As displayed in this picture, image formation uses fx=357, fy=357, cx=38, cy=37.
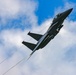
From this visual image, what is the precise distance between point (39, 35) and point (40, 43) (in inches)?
418

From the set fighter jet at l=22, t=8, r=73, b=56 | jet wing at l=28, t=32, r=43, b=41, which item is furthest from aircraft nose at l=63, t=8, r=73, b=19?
jet wing at l=28, t=32, r=43, b=41

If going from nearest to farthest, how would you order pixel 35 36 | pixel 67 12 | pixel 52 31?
pixel 67 12
pixel 52 31
pixel 35 36

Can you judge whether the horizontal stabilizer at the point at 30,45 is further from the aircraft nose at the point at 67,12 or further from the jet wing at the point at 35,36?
the aircraft nose at the point at 67,12

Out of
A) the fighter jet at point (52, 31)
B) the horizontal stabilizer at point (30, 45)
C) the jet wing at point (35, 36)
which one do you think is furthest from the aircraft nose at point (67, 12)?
the horizontal stabilizer at point (30, 45)

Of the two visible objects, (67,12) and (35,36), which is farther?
(35,36)

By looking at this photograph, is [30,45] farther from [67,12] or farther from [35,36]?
[67,12]

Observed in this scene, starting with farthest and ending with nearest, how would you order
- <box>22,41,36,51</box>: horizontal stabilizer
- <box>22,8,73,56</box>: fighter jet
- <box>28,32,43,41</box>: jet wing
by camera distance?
<box>28,32,43,41</box>: jet wing < <box>22,41,36,51</box>: horizontal stabilizer < <box>22,8,73,56</box>: fighter jet

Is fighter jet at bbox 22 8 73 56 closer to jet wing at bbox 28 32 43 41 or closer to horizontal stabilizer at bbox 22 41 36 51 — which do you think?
horizontal stabilizer at bbox 22 41 36 51

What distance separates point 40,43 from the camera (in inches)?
3789

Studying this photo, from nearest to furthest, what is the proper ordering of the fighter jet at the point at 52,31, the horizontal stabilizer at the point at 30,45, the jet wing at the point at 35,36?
the fighter jet at the point at 52,31
the horizontal stabilizer at the point at 30,45
the jet wing at the point at 35,36

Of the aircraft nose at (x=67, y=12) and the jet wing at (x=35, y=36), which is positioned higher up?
the jet wing at (x=35, y=36)

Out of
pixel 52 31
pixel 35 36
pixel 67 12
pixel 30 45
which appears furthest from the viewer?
pixel 35 36

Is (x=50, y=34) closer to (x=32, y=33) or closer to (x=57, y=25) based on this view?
(x=57, y=25)

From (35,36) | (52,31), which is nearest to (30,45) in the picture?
(35,36)
